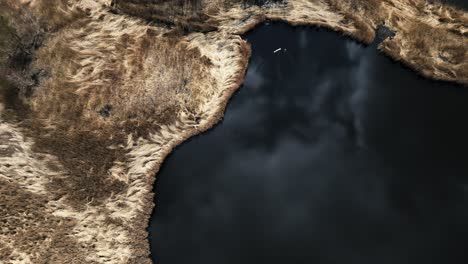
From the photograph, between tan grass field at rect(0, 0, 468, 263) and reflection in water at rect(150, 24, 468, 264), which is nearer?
tan grass field at rect(0, 0, 468, 263)

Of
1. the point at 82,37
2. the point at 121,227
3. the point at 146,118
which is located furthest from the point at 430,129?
the point at 82,37

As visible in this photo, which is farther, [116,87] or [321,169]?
[321,169]

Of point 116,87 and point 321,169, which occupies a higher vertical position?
point 116,87

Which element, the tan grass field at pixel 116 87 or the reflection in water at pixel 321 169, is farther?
the reflection in water at pixel 321 169

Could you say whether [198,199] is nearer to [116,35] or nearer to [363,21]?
[116,35]
